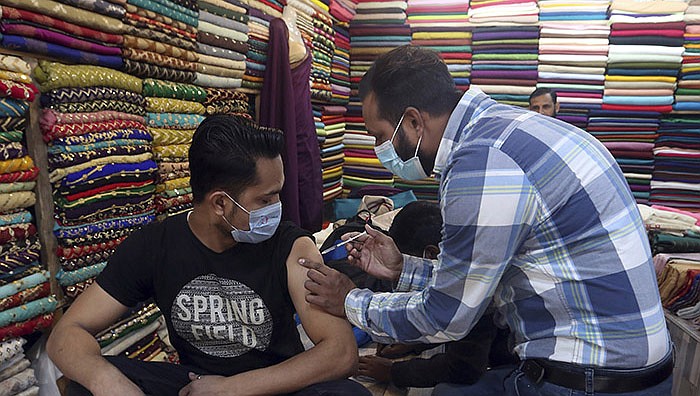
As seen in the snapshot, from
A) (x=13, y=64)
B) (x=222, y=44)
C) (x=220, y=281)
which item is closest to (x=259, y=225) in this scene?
(x=220, y=281)

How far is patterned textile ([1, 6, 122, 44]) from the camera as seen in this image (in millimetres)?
1400

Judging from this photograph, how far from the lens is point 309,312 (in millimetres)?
1428

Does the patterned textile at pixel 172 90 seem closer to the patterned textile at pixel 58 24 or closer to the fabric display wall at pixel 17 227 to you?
the patterned textile at pixel 58 24

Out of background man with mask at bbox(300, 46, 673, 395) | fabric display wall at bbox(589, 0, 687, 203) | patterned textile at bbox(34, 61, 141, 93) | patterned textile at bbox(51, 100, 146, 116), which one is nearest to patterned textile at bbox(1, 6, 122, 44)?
patterned textile at bbox(34, 61, 141, 93)

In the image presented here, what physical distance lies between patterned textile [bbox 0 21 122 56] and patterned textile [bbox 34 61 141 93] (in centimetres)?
7

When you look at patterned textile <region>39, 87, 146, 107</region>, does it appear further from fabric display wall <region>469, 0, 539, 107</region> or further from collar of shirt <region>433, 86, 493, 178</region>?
fabric display wall <region>469, 0, 539, 107</region>

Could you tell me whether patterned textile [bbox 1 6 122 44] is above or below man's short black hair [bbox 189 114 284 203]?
above

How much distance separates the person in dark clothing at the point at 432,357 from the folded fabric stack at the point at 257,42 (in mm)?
1285

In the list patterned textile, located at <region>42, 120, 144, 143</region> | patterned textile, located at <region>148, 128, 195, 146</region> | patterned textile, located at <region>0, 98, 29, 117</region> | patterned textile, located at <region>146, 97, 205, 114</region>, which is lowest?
patterned textile, located at <region>148, 128, 195, 146</region>

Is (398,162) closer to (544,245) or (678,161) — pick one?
(544,245)

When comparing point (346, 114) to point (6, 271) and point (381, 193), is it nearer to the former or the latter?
point (381, 193)

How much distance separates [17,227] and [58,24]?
675mm

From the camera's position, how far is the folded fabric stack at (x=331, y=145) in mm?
3939

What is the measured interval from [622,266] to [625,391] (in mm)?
314
